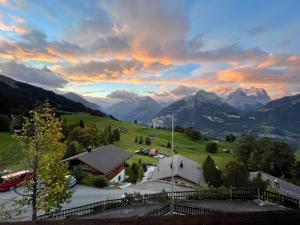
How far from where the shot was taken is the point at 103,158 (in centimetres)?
6619

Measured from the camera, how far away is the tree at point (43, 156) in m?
24.5

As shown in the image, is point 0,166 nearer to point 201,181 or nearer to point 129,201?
point 129,201

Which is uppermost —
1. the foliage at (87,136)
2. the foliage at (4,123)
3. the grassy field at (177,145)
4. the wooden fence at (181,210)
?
the foliage at (4,123)

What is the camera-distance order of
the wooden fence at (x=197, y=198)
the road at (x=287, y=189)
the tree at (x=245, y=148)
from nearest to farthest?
1. the wooden fence at (x=197, y=198)
2. the road at (x=287, y=189)
3. the tree at (x=245, y=148)

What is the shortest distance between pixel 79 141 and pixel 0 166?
6440 cm

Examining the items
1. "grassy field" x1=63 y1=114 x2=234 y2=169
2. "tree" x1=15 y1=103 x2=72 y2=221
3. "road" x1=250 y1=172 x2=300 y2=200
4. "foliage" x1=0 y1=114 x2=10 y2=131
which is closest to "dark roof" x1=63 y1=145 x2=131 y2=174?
"road" x1=250 y1=172 x2=300 y2=200

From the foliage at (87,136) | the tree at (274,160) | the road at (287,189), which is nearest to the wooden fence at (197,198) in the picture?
the road at (287,189)

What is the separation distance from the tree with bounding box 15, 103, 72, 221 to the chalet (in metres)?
31.8

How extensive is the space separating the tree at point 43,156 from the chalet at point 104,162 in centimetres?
3181

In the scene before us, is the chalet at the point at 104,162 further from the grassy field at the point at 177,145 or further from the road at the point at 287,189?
the grassy field at the point at 177,145

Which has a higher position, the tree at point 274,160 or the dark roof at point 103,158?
the dark roof at point 103,158

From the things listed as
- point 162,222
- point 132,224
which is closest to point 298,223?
point 162,222

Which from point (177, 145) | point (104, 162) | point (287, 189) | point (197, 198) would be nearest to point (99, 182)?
point (104, 162)

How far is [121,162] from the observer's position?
229 ft
